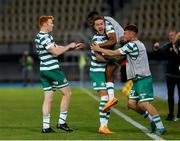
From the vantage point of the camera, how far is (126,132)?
11.3 metres

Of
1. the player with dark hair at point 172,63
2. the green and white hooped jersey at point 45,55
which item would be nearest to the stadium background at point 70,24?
the player with dark hair at point 172,63

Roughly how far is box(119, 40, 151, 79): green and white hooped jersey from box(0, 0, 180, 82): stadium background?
25405 millimetres

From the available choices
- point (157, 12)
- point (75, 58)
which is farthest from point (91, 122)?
point (157, 12)

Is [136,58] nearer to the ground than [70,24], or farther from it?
farther from it

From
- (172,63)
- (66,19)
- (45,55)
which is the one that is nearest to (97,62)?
(45,55)

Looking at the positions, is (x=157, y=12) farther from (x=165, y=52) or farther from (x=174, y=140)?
(x=174, y=140)

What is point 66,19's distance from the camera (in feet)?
127

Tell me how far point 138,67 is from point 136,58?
0.17m

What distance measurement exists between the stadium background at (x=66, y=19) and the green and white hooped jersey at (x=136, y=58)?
25.4 metres

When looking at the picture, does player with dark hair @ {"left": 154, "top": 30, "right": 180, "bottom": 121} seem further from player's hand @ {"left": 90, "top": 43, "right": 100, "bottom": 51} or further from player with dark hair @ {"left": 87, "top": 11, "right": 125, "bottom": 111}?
player's hand @ {"left": 90, "top": 43, "right": 100, "bottom": 51}

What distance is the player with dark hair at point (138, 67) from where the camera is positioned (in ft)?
35.3

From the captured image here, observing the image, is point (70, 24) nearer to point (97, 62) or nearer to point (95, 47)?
point (97, 62)

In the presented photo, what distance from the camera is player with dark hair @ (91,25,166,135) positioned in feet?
35.3

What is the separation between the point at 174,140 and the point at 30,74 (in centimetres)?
2616
